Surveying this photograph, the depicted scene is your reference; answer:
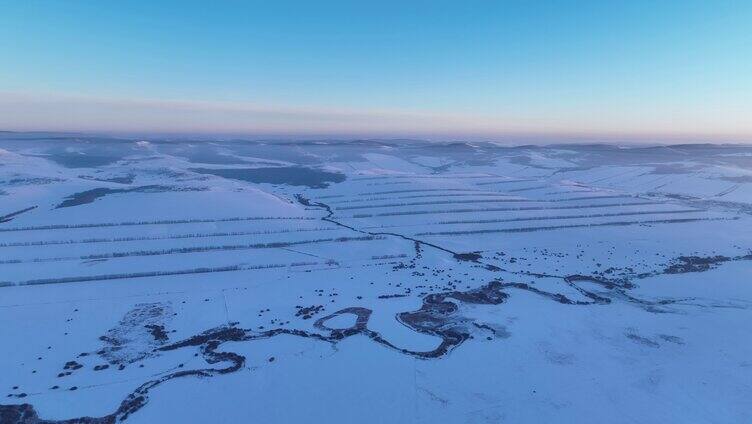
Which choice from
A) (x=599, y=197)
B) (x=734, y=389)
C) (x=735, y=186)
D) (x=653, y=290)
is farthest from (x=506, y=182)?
(x=734, y=389)

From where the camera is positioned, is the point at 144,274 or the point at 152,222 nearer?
the point at 144,274

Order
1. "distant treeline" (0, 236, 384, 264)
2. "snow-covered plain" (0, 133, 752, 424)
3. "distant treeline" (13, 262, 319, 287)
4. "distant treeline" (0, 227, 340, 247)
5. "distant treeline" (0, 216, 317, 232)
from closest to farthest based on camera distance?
"snow-covered plain" (0, 133, 752, 424), "distant treeline" (13, 262, 319, 287), "distant treeline" (0, 236, 384, 264), "distant treeline" (0, 227, 340, 247), "distant treeline" (0, 216, 317, 232)

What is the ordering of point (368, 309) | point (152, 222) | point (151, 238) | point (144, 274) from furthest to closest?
point (152, 222)
point (151, 238)
point (144, 274)
point (368, 309)

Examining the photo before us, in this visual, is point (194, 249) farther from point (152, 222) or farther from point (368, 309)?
point (368, 309)

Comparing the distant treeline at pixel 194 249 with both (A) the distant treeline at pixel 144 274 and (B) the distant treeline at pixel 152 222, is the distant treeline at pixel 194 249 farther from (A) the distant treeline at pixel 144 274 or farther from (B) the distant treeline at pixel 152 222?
(B) the distant treeline at pixel 152 222

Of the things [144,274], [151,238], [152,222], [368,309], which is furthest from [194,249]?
[368,309]

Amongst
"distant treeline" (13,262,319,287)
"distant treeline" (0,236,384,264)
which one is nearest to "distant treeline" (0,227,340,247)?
"distant treeline" (0,236,384,264)

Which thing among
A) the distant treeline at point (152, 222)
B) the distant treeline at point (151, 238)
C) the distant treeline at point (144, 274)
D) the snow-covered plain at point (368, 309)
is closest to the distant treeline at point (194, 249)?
the snow-covered plain at point (368, 309)

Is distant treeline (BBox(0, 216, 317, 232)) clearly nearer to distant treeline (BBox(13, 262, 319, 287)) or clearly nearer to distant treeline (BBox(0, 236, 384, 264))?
distant treeline (BBox(0, 236, 384, 264))

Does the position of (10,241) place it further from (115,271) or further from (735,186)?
(735,186)
